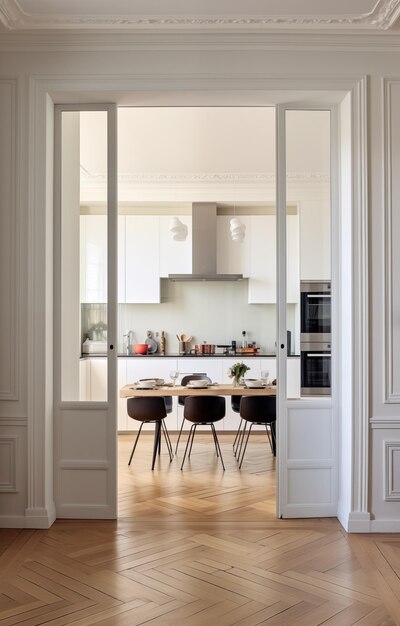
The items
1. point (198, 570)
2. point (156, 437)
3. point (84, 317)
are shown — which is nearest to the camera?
point (198, 570)

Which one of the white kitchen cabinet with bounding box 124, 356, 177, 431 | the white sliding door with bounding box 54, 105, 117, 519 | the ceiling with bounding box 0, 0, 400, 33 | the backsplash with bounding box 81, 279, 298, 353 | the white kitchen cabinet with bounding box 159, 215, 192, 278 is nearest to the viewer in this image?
the ceiling with bounding box 0, 0, 400, 33

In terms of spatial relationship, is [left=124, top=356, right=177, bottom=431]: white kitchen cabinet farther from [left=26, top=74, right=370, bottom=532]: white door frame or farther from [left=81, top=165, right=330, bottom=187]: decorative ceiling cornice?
[left=26, top=74, right=370, bottom=532]: white door frame

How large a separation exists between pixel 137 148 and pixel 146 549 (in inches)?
183

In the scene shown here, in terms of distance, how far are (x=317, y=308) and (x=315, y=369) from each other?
1.41 feet

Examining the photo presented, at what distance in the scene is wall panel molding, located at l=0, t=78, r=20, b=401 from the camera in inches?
166

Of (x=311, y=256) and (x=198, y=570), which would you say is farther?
(x=311, y=256)

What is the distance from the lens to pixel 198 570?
3.48m

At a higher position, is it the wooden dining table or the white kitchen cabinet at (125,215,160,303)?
the white kitchen cabinet at (125,215,160,303)

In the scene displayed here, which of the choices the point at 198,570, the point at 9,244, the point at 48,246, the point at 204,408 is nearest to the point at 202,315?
the point at 204,408

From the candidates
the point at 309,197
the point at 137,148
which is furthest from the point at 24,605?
the point at 137,148

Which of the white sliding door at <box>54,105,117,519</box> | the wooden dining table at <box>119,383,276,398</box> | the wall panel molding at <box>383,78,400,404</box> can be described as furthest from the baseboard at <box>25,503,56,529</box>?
the wall panel molding at <box>383,78,400,404</box>

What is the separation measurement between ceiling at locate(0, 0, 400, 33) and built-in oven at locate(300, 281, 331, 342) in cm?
169

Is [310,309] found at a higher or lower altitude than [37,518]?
higher

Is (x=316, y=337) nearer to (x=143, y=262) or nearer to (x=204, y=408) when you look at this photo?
(x=204, y=408)
